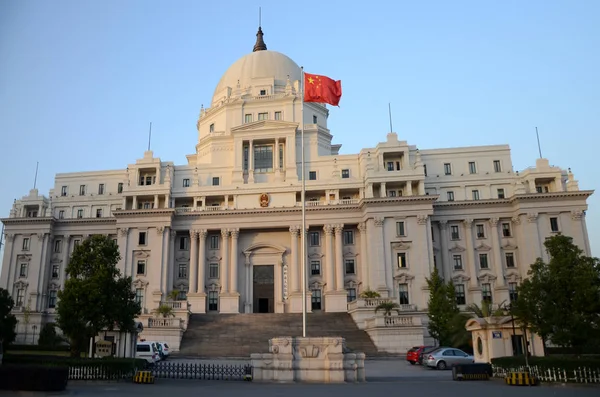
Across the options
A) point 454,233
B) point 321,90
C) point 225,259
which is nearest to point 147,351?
point 321,90

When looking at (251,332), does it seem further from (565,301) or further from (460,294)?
(565,301)

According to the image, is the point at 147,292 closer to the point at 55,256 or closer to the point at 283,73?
the point at 55,256

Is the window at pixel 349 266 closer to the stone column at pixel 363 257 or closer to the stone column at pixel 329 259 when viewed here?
the stone column at pixel 363 257

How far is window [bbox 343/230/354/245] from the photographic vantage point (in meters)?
60.2

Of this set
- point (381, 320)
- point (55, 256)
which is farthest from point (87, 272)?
point (55, 256)

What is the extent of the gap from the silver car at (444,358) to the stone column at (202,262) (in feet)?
102

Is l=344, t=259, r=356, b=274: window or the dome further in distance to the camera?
the dome

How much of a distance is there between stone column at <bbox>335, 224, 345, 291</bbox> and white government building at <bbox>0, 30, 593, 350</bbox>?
0.22m

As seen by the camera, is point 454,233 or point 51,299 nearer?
point 454,233

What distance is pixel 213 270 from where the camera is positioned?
6022 centimetres

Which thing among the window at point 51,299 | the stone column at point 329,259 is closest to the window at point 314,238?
the stone column at point 329,259

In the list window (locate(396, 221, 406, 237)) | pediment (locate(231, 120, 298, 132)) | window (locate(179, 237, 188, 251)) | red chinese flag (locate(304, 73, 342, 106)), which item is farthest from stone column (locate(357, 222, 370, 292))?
red chinese flag (locate(304, 73, 342, 106))

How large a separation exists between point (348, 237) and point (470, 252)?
13.7 metres

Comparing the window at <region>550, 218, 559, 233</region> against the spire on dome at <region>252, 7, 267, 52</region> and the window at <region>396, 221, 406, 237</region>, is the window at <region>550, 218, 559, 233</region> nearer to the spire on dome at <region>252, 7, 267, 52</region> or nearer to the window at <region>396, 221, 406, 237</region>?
the window at <region>396, 221, 406, 237</region>
